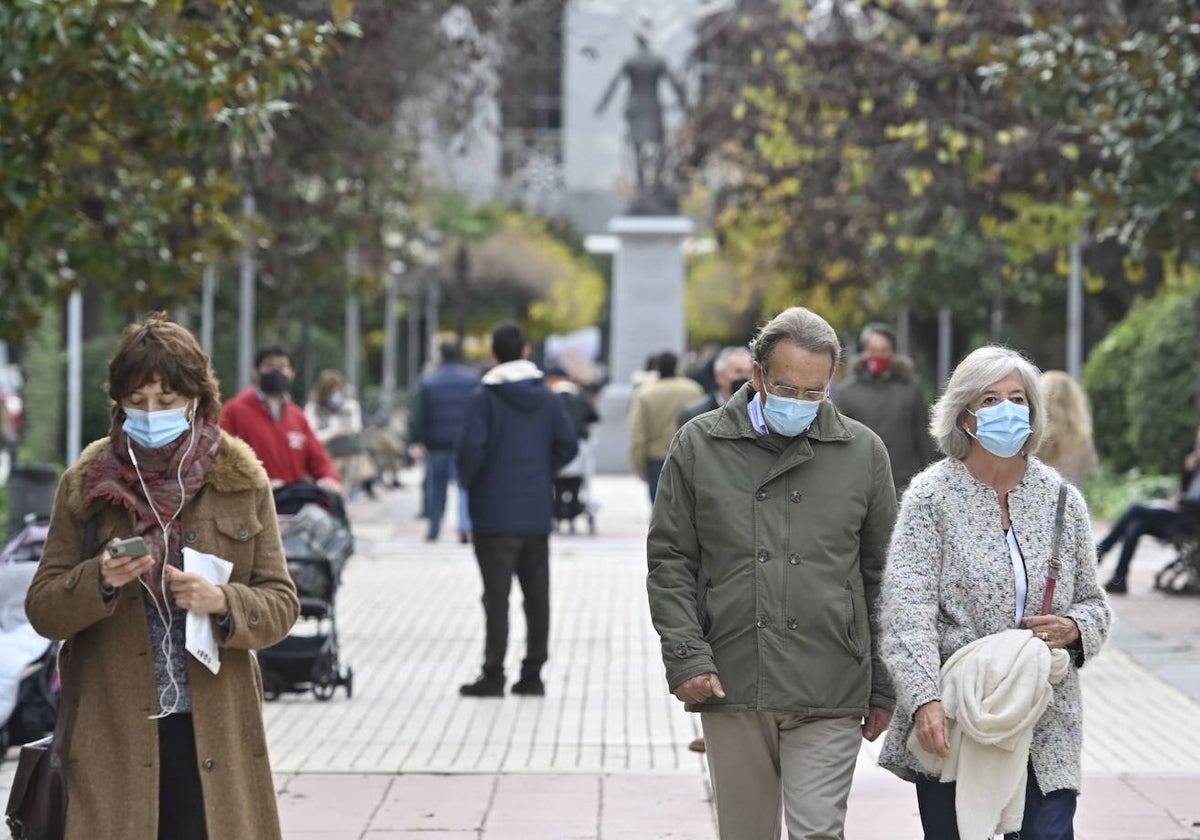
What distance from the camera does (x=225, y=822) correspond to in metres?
4.98

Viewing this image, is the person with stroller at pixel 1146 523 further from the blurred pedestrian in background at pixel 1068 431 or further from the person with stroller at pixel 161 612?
the person with stroller at pixel 161 612

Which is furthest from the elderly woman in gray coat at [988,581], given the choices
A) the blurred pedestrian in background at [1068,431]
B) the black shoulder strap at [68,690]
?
the blurred pedestrian in background at [1068,431]

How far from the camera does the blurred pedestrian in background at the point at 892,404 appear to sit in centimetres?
1284

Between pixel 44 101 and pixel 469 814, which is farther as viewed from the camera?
pixel 44 101

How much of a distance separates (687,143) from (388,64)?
10801 millimetres

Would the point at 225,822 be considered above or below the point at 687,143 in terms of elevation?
below

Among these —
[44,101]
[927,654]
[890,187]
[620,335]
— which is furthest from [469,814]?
[620,335]

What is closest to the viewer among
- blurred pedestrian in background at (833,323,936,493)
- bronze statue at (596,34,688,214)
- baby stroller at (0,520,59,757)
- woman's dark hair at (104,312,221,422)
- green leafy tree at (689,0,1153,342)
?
woman's dark hair at (104,312,221,422)

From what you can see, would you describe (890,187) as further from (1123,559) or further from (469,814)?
(469,814)

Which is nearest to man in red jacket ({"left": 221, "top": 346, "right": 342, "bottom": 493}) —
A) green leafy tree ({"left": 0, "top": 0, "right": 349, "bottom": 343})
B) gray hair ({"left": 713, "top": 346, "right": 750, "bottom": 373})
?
green leafy tree ({"left": 0, "top": 0, "right": 349, "bottom": 343})

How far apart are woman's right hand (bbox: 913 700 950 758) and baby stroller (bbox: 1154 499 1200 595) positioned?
1142cm

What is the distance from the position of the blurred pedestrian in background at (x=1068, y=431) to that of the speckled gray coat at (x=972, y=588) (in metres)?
7.20

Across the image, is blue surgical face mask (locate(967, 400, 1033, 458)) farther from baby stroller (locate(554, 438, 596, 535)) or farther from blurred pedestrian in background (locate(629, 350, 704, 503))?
baby stroller (locate(554, 438, 596, 535))

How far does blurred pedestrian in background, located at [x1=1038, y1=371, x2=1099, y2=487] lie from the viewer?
40.7 feet
